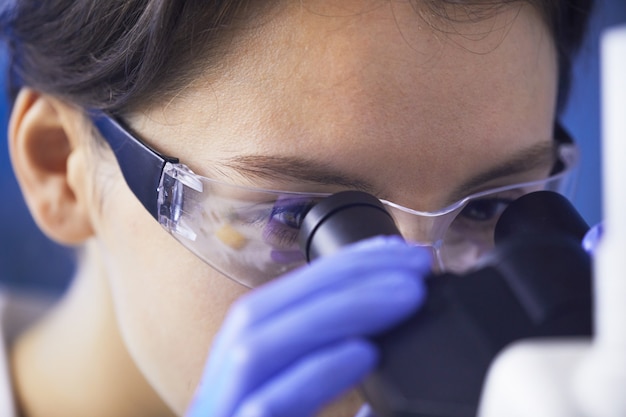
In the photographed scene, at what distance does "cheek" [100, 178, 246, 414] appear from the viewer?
108 centimetres

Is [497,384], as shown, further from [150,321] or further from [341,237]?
[150,321]

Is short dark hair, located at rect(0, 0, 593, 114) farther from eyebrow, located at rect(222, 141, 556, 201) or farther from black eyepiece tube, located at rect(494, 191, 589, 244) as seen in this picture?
black eyepiece tube, located at rect(494, 191, 589, 244)

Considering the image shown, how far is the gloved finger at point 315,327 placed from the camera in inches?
28.2

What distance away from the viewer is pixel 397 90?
0.99 m

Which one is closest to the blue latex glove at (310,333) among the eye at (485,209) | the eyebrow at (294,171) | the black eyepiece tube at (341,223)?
the black eyepiece tube at (341,223)

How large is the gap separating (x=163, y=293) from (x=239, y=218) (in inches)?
7.4

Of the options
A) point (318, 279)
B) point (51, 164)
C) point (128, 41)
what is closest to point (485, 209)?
point (318, 279)

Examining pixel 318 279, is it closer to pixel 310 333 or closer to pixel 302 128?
pixel 310 333

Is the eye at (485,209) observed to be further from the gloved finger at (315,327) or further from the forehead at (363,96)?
the gloved finger at (315,327)

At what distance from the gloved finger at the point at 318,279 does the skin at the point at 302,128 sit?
242 millimetres

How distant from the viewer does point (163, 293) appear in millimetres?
1111

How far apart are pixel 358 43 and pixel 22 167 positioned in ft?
2.17

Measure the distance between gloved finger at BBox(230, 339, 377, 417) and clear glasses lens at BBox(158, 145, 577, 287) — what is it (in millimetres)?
320

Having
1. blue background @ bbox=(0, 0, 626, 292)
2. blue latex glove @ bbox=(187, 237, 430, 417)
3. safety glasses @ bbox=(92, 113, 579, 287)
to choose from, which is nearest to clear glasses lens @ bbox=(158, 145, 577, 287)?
safety glasses @ bbox=(92, 113, 579, 287)
